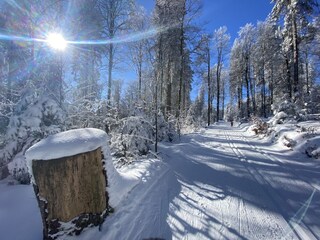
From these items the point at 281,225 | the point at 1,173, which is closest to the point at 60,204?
the point at 281,225

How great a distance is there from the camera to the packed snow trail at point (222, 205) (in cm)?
299

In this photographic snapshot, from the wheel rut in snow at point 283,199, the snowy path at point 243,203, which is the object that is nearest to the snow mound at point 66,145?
the snowy path at point 243,203

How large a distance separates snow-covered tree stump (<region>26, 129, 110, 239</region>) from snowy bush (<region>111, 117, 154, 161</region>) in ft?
10.7

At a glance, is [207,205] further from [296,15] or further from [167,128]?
[296,15]

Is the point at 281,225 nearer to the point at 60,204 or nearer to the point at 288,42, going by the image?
the point at 60,204

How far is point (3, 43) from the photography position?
29.9 ft

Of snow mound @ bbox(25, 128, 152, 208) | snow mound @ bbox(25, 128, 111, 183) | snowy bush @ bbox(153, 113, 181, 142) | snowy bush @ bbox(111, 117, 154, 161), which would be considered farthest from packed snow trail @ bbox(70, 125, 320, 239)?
snowy bush @ bbox(153, 113, 181, 142)

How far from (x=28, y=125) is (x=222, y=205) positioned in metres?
4.94

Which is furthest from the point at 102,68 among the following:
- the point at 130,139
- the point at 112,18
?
the point at 130,139

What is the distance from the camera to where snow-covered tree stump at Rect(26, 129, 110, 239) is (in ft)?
9.48

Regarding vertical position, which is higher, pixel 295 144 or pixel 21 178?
pixel 295 144

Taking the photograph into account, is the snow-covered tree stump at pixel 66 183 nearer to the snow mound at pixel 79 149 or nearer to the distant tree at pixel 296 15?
the snow mound at pixel 79 149

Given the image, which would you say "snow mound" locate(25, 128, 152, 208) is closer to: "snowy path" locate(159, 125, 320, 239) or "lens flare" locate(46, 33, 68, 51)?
"snowy path" locate(159, 125, 320, 239)

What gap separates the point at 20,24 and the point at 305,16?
661 inches
